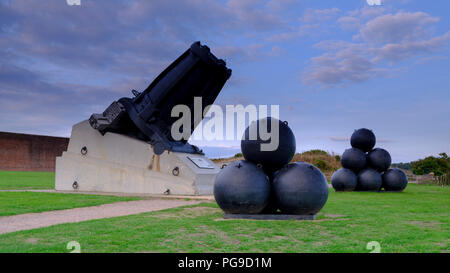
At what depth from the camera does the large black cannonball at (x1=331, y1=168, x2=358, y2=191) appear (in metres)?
18.3

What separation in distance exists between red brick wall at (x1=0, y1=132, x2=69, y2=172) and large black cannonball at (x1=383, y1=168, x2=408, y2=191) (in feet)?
106

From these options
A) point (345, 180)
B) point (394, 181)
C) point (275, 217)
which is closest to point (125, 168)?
point (275, 217)

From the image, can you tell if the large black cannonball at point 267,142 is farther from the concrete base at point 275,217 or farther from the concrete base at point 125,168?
the concrete base at point 125,168

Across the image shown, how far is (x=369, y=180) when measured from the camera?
18.5 metres

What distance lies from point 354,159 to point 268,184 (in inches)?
474

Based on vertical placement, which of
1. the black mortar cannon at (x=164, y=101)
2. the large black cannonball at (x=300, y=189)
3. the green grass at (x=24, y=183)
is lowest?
the green grass at (x=24, y=183)

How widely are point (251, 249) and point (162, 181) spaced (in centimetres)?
1003

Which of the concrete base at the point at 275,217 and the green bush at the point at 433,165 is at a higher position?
the green bush at the point at 433,165

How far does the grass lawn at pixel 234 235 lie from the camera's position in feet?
16.3

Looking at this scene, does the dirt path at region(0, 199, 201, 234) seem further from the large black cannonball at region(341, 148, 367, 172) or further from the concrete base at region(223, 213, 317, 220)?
the large black cannonball at region(341, 148, 367, 172)

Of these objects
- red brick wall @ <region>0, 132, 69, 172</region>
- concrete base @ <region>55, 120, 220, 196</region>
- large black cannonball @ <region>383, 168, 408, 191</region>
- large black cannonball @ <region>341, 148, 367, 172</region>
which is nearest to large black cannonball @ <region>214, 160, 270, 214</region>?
concrete base @ <region>55, 120, 220, 196</region>

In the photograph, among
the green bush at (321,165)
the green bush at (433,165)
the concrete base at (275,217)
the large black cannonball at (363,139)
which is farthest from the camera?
the green bush at (433,165)

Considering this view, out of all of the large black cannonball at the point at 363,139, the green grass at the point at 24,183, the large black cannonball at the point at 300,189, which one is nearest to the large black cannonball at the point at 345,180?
the large black cannonball at the point at 363,139

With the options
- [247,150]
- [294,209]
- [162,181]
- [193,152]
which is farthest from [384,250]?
[193,152]
